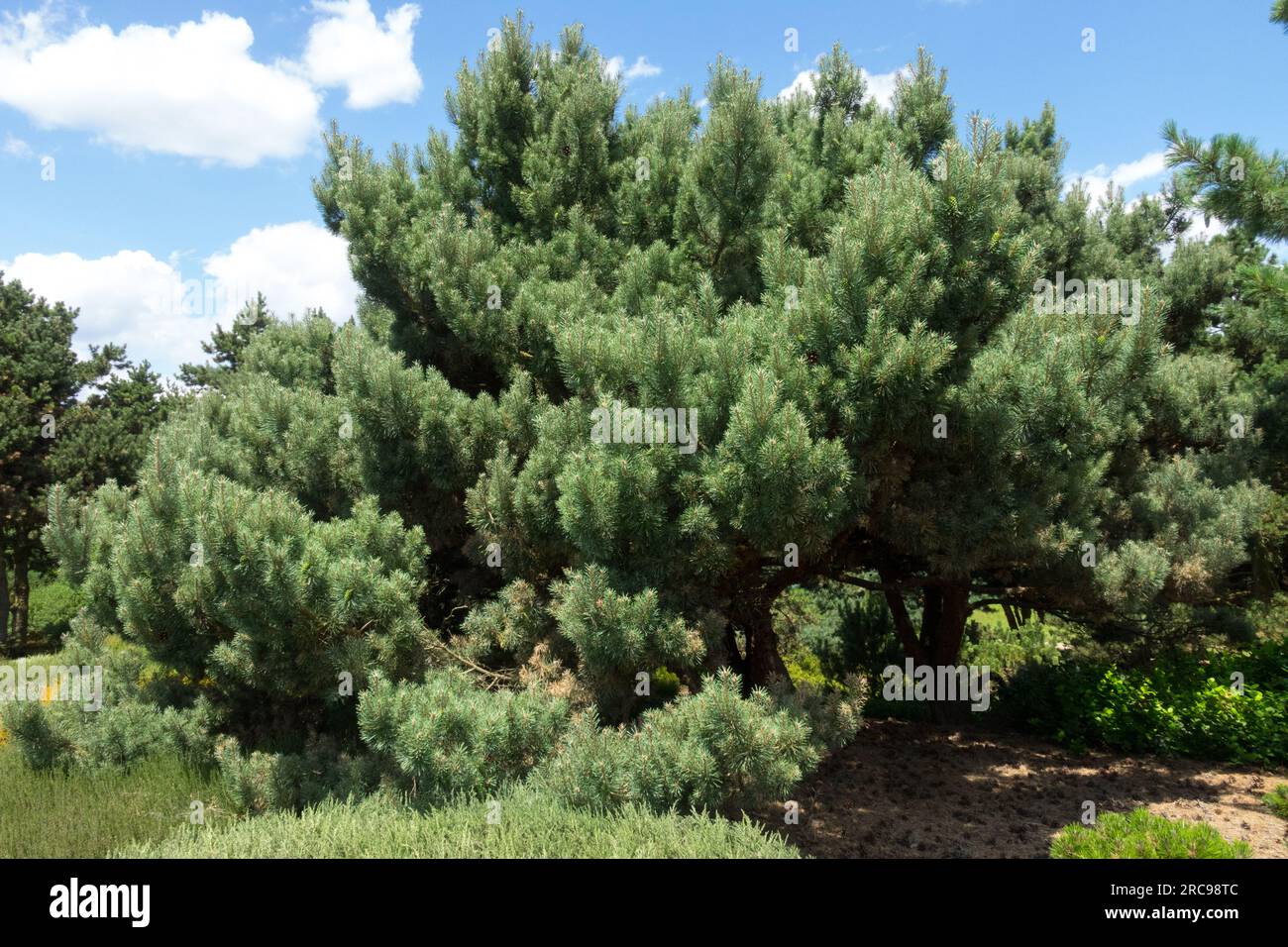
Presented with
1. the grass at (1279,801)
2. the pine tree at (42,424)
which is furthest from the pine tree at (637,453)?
the pine tree at (42,424)

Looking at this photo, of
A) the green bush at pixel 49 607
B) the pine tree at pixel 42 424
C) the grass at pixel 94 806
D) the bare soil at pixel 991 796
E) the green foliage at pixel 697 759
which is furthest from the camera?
the green bush at pixel 49 607

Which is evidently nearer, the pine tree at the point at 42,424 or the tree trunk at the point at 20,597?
the pine tree at the point at 42,424

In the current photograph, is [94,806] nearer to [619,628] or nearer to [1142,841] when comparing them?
[619,628]

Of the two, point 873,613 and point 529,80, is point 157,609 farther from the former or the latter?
point 873,613

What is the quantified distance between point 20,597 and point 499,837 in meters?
24.3

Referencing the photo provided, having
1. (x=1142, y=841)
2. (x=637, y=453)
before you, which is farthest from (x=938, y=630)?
(x=637, y=453)

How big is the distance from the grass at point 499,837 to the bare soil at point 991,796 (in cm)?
199

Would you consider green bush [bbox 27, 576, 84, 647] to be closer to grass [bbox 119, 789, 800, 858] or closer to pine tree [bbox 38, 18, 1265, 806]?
pine tree [bbox 38, 18, 1265, 806]

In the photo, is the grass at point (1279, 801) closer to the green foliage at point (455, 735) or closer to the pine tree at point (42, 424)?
the green foliage at point (455, 735)

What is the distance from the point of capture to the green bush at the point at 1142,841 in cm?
395

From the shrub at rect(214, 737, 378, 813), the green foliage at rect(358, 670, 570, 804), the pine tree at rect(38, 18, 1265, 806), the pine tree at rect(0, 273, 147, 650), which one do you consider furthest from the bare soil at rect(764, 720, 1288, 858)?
the pine tree at rect(0, 273, 147, 650)

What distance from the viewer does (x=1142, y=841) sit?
4.02 meters

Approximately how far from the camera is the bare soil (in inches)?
221

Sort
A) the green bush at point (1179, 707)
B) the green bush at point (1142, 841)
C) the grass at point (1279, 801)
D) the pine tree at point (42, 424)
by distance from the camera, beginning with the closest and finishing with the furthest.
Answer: the green bush at point (1142, 841) < the grass at point (1279, 801) < the green bush at point (1179, 707) < the pine tree at point (42, 424)
